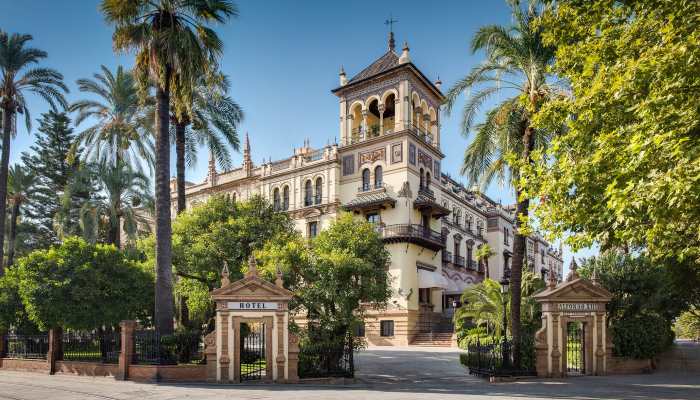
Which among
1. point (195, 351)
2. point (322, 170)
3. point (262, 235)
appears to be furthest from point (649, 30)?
point (322, 170)

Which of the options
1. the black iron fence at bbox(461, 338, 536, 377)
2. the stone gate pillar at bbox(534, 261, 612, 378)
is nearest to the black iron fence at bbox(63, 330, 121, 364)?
the black iron fence at bbox(461, 338, 536, 377)

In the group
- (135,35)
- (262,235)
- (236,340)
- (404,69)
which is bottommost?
(236,340)

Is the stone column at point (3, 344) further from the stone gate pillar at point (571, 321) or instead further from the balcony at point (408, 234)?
the balcony at point (408, 234)

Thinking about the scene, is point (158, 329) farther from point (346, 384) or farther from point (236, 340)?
point (346, 384)

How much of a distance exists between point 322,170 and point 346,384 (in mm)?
26322

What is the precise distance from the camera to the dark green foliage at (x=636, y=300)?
2083 cm

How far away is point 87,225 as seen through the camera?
35.3m

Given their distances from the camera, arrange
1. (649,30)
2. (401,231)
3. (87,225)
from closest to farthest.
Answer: (649,30) < (87,225) < (401,231)

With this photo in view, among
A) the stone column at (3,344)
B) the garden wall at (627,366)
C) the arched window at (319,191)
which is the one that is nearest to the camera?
the garden wall at (627,366)

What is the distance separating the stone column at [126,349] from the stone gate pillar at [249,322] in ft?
8.83

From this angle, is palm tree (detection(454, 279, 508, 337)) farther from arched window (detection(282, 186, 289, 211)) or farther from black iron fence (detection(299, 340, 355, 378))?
arched window (detection(282, 186, 289, 211))

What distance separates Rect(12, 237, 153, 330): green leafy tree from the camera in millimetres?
20125

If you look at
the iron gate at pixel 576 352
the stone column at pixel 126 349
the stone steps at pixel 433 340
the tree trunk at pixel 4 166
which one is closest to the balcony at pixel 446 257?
the stone steps at pixel 433 340

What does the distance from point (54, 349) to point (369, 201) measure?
23039 millimetres
